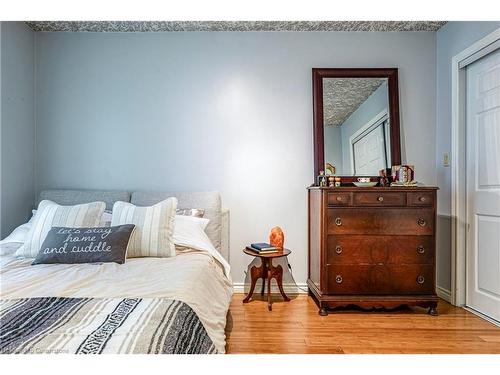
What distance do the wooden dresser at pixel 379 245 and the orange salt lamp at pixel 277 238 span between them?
0.47 meters

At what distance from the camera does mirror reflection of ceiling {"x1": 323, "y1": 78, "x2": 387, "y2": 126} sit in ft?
11.7

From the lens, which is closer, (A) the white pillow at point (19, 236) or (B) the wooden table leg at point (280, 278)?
(A) the white pillow at point (19, 236)

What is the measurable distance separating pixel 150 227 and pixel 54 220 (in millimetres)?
675

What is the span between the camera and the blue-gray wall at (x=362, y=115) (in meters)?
3.53

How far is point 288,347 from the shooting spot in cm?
237

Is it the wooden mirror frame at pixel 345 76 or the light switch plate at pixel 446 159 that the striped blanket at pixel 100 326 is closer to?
the wooden mirror frame at pixel 345 76

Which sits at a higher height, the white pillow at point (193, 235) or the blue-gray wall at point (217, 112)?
the blue-gray wall at point (217, 112)

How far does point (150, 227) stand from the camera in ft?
8.91

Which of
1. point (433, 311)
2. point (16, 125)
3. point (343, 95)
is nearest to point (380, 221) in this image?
point (433, 311)

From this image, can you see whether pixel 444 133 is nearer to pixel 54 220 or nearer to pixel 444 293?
pixel 444 293

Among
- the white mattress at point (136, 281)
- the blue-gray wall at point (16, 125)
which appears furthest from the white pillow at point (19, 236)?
the blue-gray wall at point (16, 125)
